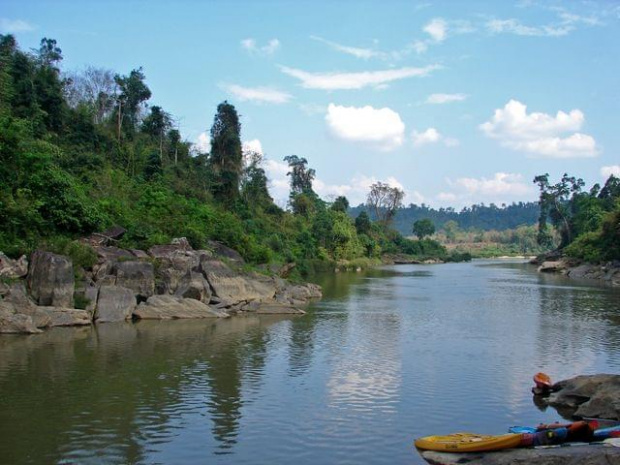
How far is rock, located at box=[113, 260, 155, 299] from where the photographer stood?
2712cm

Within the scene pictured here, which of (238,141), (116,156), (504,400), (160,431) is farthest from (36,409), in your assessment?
(238,141)

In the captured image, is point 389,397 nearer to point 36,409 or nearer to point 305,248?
point 36,409

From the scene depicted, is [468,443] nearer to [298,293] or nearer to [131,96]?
[298,293]

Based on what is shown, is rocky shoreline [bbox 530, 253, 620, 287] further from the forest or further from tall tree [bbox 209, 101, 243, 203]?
tall tree [bbox 209, 101, 243, 203]

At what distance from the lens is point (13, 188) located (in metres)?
28.3

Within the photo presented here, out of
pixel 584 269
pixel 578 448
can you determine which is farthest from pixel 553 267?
pixel 578 448

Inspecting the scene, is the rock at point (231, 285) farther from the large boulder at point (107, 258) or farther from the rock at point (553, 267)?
the rock at point (553, 267)

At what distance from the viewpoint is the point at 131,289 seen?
1067 inches

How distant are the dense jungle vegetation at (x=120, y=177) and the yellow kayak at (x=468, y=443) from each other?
2012 cm

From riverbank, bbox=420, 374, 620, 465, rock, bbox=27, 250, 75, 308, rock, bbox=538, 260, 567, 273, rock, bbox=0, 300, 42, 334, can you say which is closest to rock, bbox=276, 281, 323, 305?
rock, bbox=27, 250, 75, 308

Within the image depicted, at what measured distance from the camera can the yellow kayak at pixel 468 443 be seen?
10.7 m

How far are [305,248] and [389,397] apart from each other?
169ft

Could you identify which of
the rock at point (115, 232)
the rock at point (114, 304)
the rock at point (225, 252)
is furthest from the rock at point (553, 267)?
the rock at point (114, 304)

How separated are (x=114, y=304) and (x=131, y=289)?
1608 millimetres
